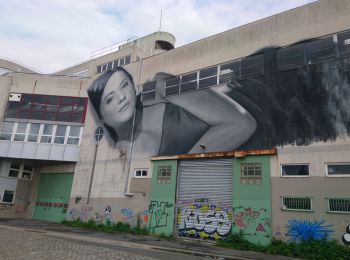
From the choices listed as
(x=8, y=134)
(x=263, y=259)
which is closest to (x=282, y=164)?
(x=263, y=259)

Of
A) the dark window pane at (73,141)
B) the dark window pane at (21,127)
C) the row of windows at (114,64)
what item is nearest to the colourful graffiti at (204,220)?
the dark window pane at (73,141)

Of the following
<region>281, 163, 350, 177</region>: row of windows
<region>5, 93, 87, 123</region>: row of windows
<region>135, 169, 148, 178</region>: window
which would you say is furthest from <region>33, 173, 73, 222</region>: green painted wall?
<region>281, 163, 350, 177</region>: row of windows

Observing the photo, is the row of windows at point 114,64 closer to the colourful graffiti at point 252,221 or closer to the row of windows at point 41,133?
the row of windows at point 41,133

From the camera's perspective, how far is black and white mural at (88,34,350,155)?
15.0m

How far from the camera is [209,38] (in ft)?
66.6

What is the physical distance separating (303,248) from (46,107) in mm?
21688

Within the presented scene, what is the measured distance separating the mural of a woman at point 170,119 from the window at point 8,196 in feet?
31.7

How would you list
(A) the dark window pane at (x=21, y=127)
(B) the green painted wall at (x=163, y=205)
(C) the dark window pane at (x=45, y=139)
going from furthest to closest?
1. (A) the dark window pane at (x=21, y=127)
2. (C) the dark window pane at (x=45, y=139)
3. (B) the green painted wall at (x=163, y=205)

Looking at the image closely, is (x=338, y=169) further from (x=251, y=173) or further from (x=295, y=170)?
(x=251, y=173)

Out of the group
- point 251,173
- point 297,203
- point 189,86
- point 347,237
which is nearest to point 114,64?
point 189,86

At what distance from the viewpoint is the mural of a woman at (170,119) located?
17.8 metres

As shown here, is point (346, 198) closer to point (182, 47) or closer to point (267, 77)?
Result: point (267, 77)

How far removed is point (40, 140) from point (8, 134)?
2723 mm

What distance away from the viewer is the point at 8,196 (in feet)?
86.6
